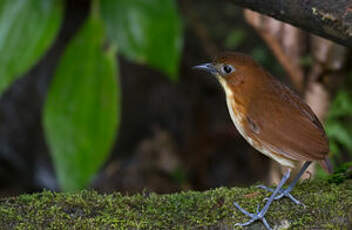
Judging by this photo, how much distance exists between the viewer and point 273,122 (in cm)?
255

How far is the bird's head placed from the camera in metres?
2.71

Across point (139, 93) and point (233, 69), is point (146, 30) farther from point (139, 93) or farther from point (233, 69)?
point (139, 93)

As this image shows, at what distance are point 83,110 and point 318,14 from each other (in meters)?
1.88

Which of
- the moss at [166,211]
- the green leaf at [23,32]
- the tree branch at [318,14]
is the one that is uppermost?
the green leaf at [23,32]

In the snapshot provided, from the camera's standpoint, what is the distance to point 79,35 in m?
3.90

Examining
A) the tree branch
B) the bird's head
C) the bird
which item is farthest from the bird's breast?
the tree branch

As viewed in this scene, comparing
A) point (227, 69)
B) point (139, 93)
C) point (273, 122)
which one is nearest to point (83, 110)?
point (227, 69)

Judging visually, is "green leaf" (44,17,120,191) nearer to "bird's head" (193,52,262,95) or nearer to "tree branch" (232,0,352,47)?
"bird's head" (193,52,262,95)

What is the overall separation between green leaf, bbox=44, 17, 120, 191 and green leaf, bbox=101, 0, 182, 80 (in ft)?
0.52

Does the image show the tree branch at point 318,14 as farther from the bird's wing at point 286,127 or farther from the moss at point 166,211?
the moss at point 166,211

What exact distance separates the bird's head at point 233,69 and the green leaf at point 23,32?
134 cm

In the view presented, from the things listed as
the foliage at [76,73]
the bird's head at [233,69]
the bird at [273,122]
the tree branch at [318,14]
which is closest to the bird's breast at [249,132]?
the bird at [273,122]

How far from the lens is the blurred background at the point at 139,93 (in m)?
3.83

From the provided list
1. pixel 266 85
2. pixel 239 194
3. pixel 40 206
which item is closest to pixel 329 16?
pixel 266 85
